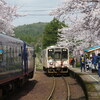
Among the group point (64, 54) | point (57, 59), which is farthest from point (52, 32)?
point (57, 59)

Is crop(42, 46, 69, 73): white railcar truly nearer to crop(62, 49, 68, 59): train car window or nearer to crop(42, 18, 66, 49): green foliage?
crop(62, 49, 68, 59): train car window

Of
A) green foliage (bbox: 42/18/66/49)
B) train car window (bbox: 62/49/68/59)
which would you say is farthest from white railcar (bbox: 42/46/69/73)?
green foliage (bbox: 42/18/66/49)

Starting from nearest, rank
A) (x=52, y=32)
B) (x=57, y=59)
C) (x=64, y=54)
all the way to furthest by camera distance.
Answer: (x=57, y=59), (x=64, y=54), (x=52, y=32)

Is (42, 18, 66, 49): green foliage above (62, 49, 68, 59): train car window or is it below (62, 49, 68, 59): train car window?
above

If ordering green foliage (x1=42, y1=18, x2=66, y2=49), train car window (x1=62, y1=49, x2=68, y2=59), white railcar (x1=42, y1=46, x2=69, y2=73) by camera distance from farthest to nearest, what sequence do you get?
1. green foliage (x1=42, y1=18, x2=66, y2=49)
2. train car window (x1=62, y1=49, x2=68, y2=59)
3. white railcar (x1=42, y1=46, x2=69, y2=73)

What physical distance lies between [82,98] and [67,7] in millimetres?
4509

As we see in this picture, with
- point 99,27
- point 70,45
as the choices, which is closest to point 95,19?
point 99,27

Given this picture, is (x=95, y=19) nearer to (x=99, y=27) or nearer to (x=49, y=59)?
(x=99, y=27)

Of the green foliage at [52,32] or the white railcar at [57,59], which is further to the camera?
the green foliage at [52,32]

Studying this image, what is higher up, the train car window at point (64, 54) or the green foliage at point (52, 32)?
the green foliage at point (52, 32)

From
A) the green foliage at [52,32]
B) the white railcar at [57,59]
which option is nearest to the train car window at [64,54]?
the white railcar at [57,59]

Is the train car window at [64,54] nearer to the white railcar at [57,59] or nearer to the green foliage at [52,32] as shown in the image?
the white railcar at [57,59]

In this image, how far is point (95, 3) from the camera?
541 inches

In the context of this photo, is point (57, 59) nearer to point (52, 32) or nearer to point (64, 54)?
point (64, 54)
